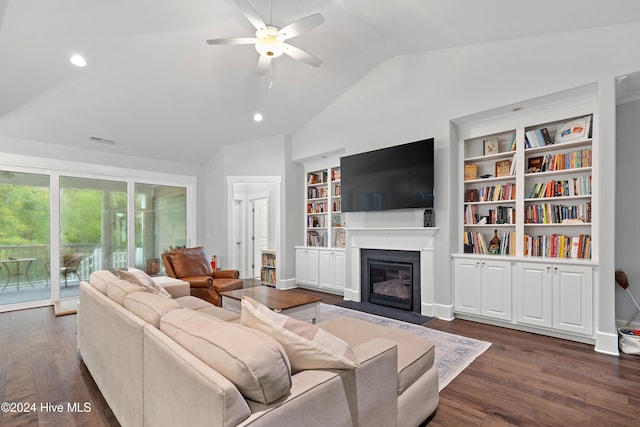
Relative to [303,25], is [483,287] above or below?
below

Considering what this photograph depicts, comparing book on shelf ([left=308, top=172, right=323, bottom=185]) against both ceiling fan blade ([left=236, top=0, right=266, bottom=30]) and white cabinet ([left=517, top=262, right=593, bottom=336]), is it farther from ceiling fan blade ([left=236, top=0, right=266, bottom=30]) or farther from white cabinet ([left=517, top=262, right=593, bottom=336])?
white cabinet ([left=517, top=262, right=593, bottom=336])

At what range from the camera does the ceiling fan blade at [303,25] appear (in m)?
2.58

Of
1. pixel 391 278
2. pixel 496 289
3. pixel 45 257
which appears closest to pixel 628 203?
pixel 496 289

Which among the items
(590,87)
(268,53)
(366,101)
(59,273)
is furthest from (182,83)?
(590,87)

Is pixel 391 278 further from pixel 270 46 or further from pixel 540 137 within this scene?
pixel 270 46

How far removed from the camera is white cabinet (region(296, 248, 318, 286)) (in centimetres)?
573

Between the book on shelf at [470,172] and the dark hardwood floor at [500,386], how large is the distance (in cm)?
193

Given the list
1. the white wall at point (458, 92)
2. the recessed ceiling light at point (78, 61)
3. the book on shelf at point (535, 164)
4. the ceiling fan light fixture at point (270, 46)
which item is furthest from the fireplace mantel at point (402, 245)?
the recessed ceiling light at point (78, 61)

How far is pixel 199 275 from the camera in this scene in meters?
4.53

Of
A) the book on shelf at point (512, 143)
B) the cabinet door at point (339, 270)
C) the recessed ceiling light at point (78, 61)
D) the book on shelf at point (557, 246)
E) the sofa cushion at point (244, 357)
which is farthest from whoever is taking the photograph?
the cabinet door at point (339, 270)

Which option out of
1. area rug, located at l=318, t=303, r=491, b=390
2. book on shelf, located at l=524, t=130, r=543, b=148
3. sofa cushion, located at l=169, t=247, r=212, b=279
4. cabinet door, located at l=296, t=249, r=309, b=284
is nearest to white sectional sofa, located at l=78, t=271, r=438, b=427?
area rug, located at l=318, t=303, r=491, b=390

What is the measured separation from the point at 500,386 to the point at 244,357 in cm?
220

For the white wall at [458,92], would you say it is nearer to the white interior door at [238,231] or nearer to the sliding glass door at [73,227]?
the white interior door at [238,231]

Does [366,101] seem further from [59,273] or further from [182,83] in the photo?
[59,273]
